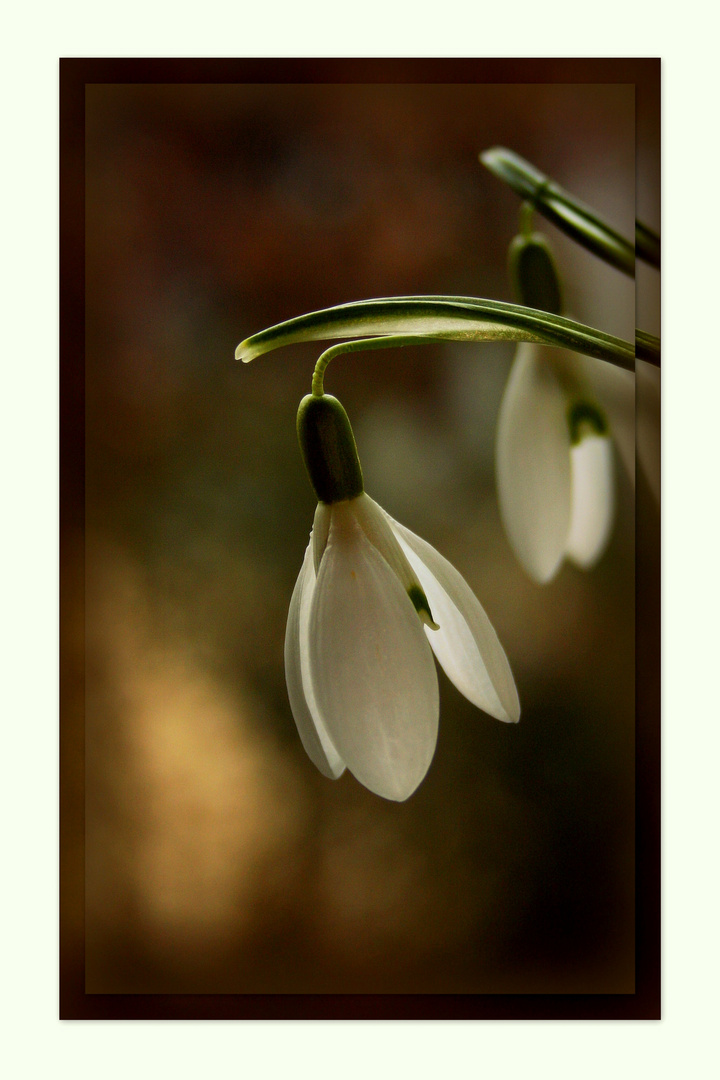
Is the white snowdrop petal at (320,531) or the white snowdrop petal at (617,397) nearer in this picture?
the white snowdrop petal at (320,531)

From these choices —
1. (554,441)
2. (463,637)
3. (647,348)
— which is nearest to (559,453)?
(554,441)

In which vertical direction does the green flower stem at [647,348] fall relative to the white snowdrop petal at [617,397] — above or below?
above

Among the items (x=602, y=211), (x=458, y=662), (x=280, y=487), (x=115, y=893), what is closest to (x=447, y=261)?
(x=602, y=211)

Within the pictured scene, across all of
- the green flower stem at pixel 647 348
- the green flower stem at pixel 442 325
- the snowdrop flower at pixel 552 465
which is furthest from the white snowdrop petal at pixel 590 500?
the green flower stem at pixel 442 325

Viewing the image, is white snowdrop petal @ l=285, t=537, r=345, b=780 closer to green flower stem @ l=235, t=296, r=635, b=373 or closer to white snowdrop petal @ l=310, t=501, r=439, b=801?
white snowdrop petal @ l=310, t=501, r=439, b=801

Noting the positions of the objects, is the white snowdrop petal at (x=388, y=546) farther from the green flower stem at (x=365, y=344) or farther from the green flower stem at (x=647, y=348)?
the green flower stem at (x=647, y=348)

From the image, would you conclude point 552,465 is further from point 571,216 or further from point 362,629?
point 362,629

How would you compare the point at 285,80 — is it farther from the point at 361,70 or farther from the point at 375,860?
the point at 375,860
